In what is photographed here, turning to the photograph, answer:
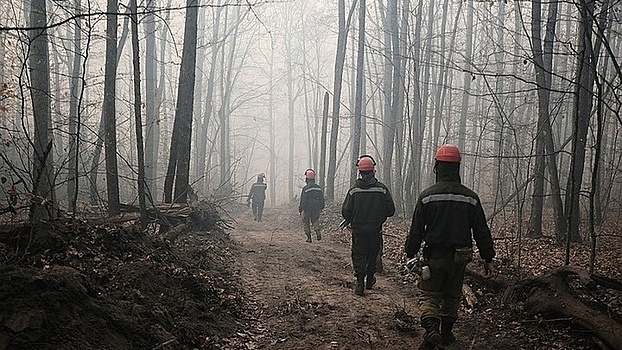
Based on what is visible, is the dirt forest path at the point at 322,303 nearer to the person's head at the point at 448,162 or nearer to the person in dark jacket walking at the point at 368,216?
the person in dark jacket walking at the point at 368,216

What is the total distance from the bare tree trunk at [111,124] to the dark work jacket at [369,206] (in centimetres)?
531

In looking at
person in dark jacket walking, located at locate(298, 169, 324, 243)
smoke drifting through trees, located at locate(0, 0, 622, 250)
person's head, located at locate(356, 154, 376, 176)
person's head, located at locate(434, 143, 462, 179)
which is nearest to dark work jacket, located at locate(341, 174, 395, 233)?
person's head, located at locate(356, 154, 376, 176)

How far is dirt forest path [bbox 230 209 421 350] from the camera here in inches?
232

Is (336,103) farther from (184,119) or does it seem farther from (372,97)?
(184,119)

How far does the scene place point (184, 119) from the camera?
1379 centimetres

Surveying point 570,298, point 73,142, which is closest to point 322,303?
point 570,298

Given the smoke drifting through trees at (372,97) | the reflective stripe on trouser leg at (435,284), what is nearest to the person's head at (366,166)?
the smoke drifting through trees at (372,97)

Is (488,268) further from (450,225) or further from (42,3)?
(42,3)

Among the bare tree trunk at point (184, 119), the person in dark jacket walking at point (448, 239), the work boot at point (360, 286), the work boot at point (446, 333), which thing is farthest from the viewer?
the bare tree trunk at point (184, 119)

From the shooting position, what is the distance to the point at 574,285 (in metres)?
6.93

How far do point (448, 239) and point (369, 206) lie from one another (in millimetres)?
3053

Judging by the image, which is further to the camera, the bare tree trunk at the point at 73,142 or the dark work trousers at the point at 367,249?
the dark work trousers at the point at 367,249

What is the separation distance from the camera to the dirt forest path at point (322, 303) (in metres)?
5.89

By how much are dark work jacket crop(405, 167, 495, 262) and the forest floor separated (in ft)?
3.80
